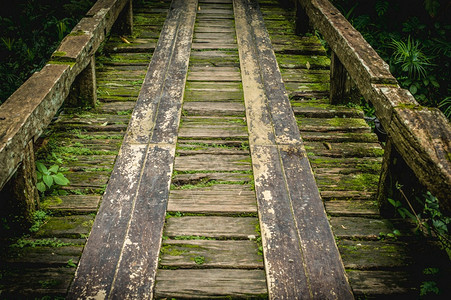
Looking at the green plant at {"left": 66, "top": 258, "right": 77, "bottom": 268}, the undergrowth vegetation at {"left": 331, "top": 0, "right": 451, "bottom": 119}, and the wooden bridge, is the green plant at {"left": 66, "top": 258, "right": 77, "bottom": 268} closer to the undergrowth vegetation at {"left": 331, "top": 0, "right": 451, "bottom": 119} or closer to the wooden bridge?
the wooden bridge

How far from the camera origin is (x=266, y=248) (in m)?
2.11

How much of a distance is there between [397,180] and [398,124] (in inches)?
15.7

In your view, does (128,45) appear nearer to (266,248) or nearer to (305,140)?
(305,140)

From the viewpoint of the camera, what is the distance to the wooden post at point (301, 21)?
5133mm

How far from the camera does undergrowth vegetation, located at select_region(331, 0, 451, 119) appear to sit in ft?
18.9

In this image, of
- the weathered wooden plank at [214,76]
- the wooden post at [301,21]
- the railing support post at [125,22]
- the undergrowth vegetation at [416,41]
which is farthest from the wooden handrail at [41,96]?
the undergrowth vegetation at [416,41]

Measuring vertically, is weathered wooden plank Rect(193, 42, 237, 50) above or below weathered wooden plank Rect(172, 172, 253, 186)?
above

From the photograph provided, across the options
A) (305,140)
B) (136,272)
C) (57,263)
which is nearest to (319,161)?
(305,140)

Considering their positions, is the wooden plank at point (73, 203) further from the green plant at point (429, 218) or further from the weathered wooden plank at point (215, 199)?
the green plant at point (429, 218)

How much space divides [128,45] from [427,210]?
384cm

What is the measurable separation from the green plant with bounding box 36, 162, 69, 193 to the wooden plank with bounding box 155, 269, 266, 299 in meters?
1.00

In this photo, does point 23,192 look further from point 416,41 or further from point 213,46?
point 416,41

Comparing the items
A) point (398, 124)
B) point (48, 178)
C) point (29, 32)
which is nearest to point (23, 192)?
point (48, 178)

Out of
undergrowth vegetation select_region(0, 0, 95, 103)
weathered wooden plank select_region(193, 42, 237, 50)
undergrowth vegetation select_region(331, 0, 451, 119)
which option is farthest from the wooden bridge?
undergrowth vegetation select_region(0, 0, 95, 103)
